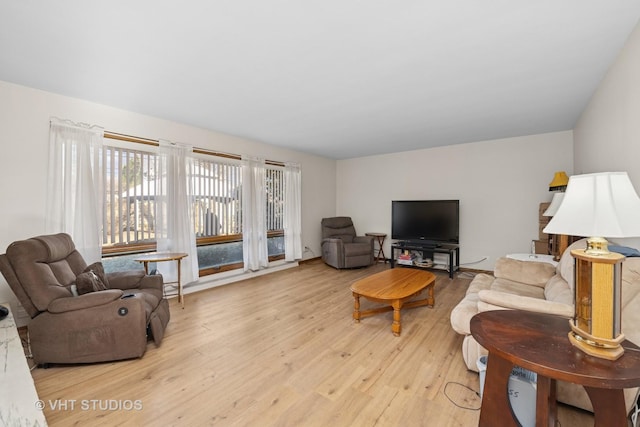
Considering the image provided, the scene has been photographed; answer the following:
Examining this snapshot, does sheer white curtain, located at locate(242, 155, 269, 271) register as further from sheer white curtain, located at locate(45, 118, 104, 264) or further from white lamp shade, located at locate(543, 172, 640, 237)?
white lamp shade, located at locate(543, 172, 640, 237)

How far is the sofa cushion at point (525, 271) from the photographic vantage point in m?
2.74

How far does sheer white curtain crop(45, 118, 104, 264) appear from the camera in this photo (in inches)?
108

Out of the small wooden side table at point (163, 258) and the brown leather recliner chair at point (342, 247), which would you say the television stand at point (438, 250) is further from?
the small wooden side table at point (163, 258)

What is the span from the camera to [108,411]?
1.60 meters

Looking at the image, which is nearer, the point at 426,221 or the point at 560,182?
the point at 560,182

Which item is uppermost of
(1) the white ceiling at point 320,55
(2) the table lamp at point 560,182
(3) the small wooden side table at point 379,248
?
(1) the white ceiling at point 320,55

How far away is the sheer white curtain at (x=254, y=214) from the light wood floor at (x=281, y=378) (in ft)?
5.04

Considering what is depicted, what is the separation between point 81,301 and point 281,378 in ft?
5.44

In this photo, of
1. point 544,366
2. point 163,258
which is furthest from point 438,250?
point 163,258

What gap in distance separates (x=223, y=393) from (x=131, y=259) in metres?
2.47

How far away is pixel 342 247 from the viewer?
16.7 feet

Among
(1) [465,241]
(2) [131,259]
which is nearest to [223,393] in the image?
(2) [131,259]

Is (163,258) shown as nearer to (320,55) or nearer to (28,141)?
(28,141)

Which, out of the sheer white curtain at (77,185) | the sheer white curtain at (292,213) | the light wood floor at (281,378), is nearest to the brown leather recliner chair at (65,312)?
the light wood floor at (281,378)
